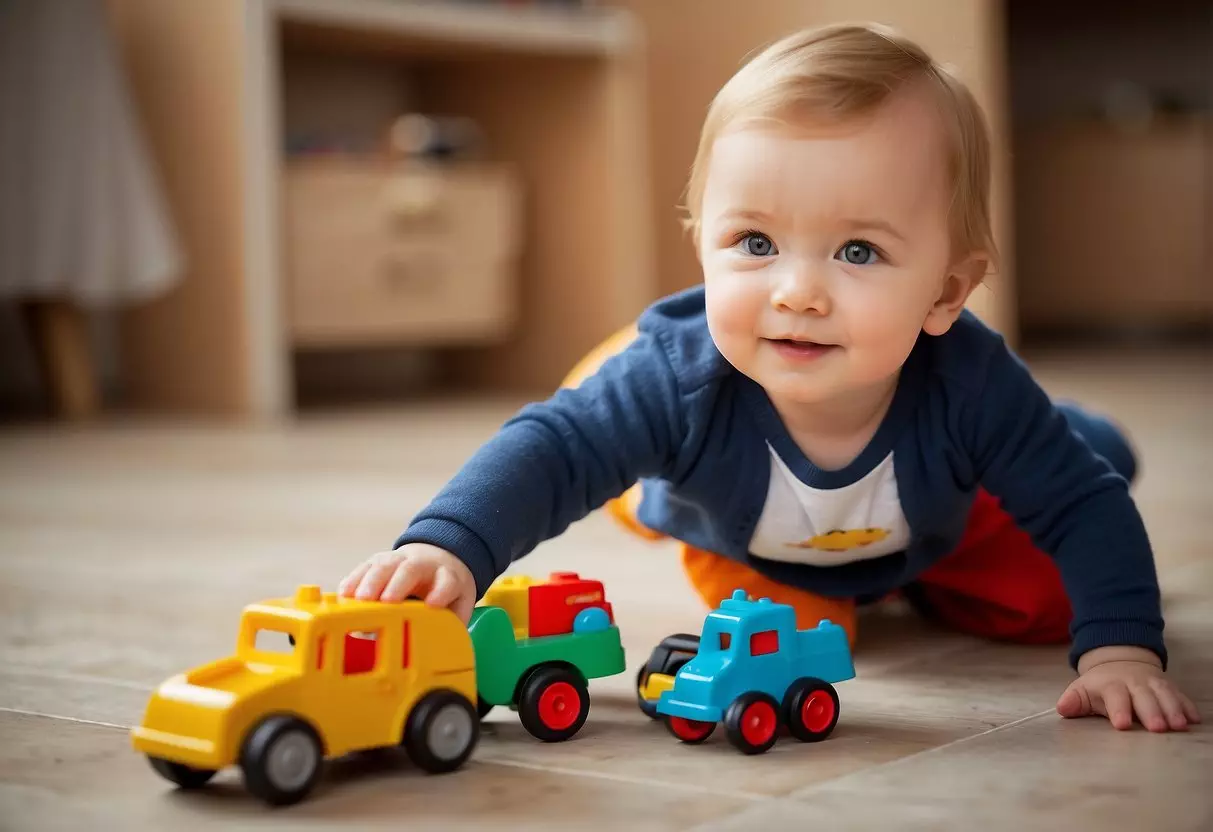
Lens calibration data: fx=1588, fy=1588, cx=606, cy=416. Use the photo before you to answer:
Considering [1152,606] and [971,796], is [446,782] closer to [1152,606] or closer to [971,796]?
[971,796]

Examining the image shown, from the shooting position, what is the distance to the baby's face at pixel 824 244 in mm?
772

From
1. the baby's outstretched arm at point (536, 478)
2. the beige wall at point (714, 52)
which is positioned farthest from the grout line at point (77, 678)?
the beige wall at point (714, 52)

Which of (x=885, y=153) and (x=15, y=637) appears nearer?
(x=885, y=153)

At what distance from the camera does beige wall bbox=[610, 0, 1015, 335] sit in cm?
337

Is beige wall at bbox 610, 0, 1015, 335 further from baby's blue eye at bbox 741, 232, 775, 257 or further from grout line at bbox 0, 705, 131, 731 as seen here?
grout line at bbox 0, 705, 131, 731

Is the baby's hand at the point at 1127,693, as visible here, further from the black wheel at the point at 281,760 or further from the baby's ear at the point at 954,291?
the black wheel at the point at 281,760

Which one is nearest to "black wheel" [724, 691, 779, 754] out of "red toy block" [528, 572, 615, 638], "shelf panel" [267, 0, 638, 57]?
"red toy block" [528, 572, 615, 638]

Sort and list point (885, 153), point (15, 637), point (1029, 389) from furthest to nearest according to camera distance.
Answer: point (15, 637) < point (1029, 389) < point (885, 153)

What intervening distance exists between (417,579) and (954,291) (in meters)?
0.34

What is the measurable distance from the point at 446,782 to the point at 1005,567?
50 cm

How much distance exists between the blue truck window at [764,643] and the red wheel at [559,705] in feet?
0.29

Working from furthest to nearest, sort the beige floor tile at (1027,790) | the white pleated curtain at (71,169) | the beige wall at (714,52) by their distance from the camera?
the beige wall at (714,52), the white pleated curtain at (71,169), the beige floor tile at (1027,790)

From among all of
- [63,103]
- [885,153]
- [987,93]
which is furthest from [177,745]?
[987,93]

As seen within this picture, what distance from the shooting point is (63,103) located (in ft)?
8.13
